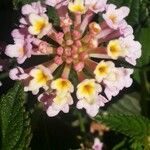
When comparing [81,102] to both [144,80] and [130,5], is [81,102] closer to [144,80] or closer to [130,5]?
[130,5]

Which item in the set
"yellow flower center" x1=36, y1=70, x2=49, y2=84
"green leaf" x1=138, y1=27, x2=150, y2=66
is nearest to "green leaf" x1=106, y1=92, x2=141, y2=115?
"green leaf" x1=138, y1=27, x2=150, y2=66

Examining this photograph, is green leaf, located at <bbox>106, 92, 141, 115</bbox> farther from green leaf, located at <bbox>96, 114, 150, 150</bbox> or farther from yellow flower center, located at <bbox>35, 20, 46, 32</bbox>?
yellow flower center, located at <bbox>35, 20, 46, 32</bbox>

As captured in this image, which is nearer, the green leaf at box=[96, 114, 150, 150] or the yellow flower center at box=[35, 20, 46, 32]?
the yellow flower center at box=[35, 20, 46, 32]

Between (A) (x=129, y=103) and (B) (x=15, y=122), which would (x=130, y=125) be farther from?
(A) (x=129, y=103)

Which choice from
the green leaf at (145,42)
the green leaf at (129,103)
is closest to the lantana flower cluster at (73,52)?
the green leaf at (145,42)

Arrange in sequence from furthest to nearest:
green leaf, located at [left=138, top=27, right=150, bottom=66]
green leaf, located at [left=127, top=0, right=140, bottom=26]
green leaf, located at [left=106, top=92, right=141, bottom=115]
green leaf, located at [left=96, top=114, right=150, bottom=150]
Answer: green leaf, located at [left=106, top=92, right=141, bottom=115] → green leaf, located at [left=138, top=27, right=150, bottom=66] → green leaf, located at [left=127, top=0, right=140, bottom=26] → green leaf, located at [left=96, top=114, right=150, bottom=150]

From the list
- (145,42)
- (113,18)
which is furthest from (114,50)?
(145,42)

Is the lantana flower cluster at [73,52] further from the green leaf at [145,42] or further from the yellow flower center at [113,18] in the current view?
the green leaf at [145,42]
